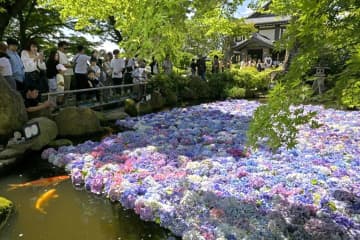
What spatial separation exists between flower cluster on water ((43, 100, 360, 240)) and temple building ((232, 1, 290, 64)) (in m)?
28.5

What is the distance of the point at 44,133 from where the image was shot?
827cm

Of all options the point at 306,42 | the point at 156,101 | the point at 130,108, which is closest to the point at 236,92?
the point at 156,101

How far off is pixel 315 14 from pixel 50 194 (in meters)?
4.67

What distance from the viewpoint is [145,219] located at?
519 cm

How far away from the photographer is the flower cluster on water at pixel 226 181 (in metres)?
4.72

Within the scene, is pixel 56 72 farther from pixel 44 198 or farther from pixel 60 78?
pixel 44 198

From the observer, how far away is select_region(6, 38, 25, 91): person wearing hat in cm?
844

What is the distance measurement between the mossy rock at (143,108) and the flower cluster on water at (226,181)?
10.5ft

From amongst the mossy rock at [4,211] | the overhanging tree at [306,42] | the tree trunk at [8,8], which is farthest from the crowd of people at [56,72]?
the tree trunk at [8,8]

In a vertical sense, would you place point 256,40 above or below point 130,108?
above

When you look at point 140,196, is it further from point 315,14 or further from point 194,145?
point 315,14

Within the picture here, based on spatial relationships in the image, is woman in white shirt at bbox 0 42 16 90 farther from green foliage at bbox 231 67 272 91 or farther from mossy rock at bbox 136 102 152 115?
green foliage at bbox 231 67 272 91

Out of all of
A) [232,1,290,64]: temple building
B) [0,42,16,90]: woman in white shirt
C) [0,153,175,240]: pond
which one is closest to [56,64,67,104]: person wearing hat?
[0,42,16,90]: woman in white shirt

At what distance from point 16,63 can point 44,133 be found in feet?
5.80
